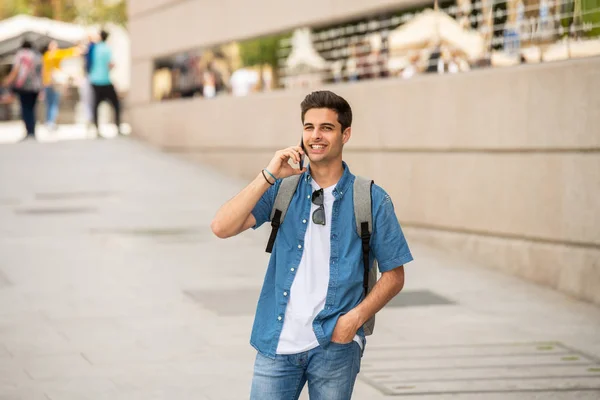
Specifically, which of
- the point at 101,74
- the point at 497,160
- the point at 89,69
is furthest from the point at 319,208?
the point at 89,69

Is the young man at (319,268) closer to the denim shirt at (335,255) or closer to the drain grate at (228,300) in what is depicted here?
the denim shirt at (335,255)

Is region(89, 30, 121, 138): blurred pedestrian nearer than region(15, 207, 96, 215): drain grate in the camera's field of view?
No

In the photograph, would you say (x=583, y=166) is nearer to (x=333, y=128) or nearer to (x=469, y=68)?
(x=469, y=68)

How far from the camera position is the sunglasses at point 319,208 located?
426cm

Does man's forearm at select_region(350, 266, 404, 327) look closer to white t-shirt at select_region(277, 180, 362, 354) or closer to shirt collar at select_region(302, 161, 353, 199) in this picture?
white t-shirt at select_region(277, 180, 362, 354)

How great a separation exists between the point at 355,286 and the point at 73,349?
421cm

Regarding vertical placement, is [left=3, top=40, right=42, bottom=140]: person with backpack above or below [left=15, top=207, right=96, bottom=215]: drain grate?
above

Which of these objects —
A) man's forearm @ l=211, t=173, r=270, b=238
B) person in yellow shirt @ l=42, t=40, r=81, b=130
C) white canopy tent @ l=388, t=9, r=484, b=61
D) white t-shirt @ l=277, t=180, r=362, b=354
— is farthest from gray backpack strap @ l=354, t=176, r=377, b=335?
person in yellow shirt @ l=42, t=40, r=81, b=130

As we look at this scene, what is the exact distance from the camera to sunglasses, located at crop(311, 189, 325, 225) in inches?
168

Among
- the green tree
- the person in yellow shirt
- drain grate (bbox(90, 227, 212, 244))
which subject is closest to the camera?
drain grate (bbox(90, 227, 212, 244))

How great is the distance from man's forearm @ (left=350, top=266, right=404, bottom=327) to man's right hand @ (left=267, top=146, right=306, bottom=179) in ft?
1.69

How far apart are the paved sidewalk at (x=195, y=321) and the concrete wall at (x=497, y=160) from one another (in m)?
0.33

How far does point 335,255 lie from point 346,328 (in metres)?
0.27

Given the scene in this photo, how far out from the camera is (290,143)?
16.8 meters
